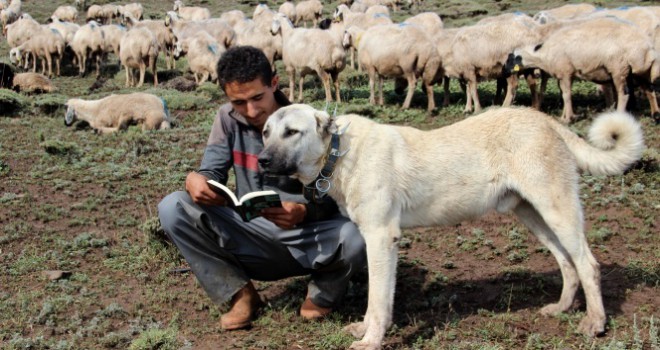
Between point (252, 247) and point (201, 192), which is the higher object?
point (201, 192)

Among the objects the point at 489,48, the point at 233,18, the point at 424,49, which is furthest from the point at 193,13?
the point at 489,48

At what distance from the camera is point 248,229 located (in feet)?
15.9

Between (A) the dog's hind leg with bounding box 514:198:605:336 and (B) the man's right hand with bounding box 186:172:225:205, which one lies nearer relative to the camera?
(A) the dog's hind leg with bounding box 514:198:605:336

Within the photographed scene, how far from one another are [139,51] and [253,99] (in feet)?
50.7

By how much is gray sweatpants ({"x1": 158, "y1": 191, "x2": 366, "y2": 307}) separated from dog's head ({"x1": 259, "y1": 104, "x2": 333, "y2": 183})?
0.62 m

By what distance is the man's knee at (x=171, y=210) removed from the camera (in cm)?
476

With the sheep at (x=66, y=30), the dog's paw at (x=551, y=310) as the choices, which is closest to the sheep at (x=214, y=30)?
the sheep at (x=66, y=30)

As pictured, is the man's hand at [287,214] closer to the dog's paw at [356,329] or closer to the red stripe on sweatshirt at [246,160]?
the red stripe on sweatshirt at [246,160]

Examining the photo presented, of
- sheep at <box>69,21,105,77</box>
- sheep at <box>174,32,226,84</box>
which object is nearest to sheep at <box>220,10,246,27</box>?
sheep at <box>69,21,105,77</box>

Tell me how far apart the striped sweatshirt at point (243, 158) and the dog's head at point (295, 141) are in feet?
1.79

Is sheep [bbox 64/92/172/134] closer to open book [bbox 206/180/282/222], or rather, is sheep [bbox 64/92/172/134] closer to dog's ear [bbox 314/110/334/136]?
open book [bbox 206/180/282/222]

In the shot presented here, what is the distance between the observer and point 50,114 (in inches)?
572

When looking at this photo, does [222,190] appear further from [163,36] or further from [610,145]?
[163,36]

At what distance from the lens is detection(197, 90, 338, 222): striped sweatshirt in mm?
4828
